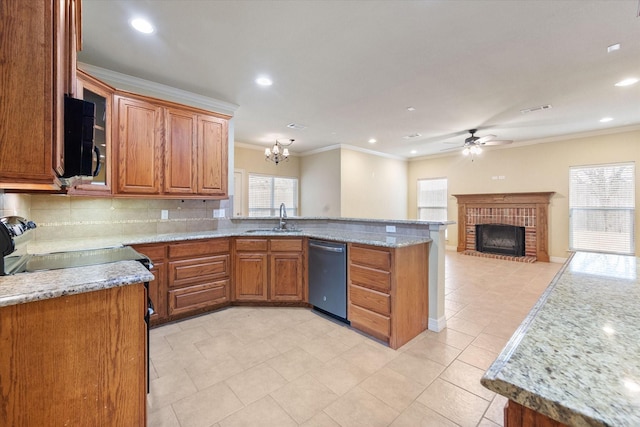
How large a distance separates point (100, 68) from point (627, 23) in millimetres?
4980

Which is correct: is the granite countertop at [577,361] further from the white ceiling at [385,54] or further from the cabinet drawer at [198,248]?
the cabinet drawer at [198,248]

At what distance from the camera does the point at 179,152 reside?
3.29 m

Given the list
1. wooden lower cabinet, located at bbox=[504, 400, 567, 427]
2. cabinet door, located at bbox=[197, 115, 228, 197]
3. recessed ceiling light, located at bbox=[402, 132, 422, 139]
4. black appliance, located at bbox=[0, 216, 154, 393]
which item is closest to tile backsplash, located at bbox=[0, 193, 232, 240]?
cabinet door, located at bbox=[197, 115, 228, 197]

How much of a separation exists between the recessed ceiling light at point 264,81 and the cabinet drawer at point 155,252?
7.21 feet

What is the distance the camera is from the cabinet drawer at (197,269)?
2924 mm

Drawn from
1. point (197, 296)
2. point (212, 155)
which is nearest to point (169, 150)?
point (212, 155)

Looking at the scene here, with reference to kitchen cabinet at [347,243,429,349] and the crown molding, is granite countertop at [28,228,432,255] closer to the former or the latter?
kitchen cabinet at [347,243,429,349]

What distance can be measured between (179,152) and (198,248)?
1.19 meters

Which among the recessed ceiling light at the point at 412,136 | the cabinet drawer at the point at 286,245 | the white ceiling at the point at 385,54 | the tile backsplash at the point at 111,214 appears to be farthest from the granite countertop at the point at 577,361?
the recessed ceiling light at the point at 412,136

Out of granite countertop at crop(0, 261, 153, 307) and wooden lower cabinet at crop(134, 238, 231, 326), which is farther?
wooden lower cabinet at crop(134, 238, 231, 326)

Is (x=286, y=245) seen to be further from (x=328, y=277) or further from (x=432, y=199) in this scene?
(x=432, y=199)

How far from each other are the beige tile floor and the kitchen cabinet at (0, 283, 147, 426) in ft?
1.90

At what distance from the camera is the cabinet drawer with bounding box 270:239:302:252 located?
132 inches

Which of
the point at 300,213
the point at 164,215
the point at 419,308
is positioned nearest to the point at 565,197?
the point at 419,308
